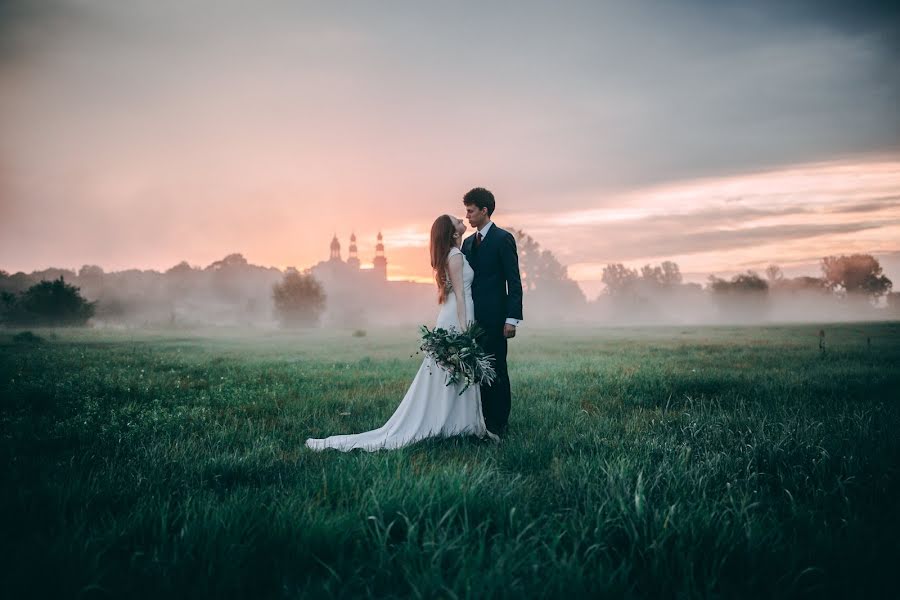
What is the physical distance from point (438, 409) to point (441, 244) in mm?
2287

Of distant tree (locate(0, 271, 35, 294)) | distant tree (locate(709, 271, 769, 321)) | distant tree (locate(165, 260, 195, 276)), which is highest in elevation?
distant tree (locate(165, 260, 195, 276))

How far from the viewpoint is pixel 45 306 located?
2063 inches

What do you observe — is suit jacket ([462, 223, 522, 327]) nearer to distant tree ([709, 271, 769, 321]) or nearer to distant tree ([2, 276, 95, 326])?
distant tree ([2, 276, 95, 326])

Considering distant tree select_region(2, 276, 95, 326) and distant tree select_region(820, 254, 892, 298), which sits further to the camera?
distant tree select_region(820, 254, 892, 298)

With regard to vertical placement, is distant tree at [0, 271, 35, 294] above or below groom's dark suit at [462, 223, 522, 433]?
above

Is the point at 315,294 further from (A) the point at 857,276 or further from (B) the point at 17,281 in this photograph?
(A) the point at 857,276

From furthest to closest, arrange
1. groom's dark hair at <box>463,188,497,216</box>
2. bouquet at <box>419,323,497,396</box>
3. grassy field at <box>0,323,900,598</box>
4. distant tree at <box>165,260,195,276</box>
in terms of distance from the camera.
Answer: distant tree at <box>165,260,195,276</box>, groom's dark hair at <box>463,188,497,216</box>, bouquet at <box>419,323,497,396</box>, grassy field at <box>0,323,900,598</box>

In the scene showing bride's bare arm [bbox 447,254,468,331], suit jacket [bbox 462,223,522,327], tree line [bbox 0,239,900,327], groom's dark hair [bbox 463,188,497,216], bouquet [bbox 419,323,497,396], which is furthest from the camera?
tree line [bbox 0,239,900,327]

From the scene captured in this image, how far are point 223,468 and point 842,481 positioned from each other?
18.3 feet

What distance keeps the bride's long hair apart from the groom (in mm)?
450

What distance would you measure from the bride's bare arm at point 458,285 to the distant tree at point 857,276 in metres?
128

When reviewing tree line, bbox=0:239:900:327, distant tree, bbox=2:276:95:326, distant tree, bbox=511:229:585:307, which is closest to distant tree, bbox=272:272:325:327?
tree line, bbox=0:239:900:327

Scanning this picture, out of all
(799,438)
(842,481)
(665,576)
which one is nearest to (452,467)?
(665,576)

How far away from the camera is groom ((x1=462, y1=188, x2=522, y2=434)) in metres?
5.98
